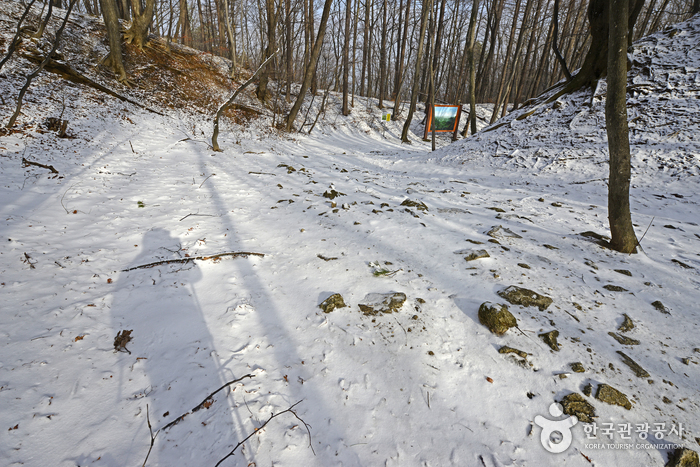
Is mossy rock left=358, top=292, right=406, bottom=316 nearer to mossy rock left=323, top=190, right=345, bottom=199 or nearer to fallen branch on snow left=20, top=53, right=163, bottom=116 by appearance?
mossy rock left=323, top=190, right=345, bottom=199

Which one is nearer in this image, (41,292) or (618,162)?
(41,292)

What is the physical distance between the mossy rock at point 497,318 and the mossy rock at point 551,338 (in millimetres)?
220

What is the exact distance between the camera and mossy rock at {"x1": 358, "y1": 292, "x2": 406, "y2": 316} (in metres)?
2.74

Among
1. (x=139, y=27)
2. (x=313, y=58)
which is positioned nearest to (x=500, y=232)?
(x=313, y=58)

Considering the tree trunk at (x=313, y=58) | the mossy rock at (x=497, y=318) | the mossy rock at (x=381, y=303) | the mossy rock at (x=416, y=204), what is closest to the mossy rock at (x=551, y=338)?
the mossy rock at (x=497, y=318)

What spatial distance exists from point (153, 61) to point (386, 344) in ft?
52.7

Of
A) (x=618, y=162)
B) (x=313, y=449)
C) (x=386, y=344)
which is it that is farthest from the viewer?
(x=618, y=162)

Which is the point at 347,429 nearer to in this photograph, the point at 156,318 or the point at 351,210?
the point at 156,318

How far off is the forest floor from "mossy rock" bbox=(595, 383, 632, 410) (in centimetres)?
3

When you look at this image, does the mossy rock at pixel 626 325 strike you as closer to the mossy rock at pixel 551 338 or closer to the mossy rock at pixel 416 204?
the mossy rock at pixel 551 338

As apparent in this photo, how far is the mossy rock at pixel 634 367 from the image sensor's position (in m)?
2.07

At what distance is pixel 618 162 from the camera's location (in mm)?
3451

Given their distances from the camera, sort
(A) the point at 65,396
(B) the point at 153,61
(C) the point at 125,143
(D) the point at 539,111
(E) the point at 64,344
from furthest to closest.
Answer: (B) the point at 153,61
(D) the point at 539,111
(C) the point at 125,143
(E) the point at 64,344
(A) the point at 65,396

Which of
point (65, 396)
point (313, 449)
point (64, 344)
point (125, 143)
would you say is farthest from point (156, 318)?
point (125, 143)
